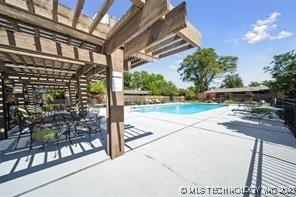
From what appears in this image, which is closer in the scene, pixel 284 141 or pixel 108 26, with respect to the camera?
pixel 108 26

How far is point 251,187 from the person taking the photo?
2.43 m

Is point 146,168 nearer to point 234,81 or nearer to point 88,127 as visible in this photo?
point 88,127

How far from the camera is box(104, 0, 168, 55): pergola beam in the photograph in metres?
1.91

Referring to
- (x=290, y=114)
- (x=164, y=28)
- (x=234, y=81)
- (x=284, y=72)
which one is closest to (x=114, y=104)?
(x=164, y=28)

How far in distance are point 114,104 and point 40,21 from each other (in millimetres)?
1988

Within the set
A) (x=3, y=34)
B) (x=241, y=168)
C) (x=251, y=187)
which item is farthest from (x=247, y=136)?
(x=3, y=34)

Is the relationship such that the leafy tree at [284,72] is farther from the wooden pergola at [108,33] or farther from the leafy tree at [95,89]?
the leafy tree at [95,89]

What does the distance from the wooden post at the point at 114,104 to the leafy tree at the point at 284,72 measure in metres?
9.39

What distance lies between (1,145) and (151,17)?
5.44m

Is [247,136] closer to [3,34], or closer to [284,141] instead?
[284,141]

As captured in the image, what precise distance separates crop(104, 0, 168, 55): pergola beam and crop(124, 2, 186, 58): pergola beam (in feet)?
1.04

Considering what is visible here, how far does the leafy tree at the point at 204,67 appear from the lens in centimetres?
3750

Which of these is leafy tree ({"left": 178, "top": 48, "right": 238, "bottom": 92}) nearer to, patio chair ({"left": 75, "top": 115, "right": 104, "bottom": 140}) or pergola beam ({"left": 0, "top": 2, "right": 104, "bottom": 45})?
patio chair ({"left": 75, "top": 115, "right": 104, "bottom": 140})

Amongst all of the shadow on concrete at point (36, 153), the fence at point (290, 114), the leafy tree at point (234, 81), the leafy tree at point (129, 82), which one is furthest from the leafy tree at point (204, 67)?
the shadow on concrete at point (36, 153)
